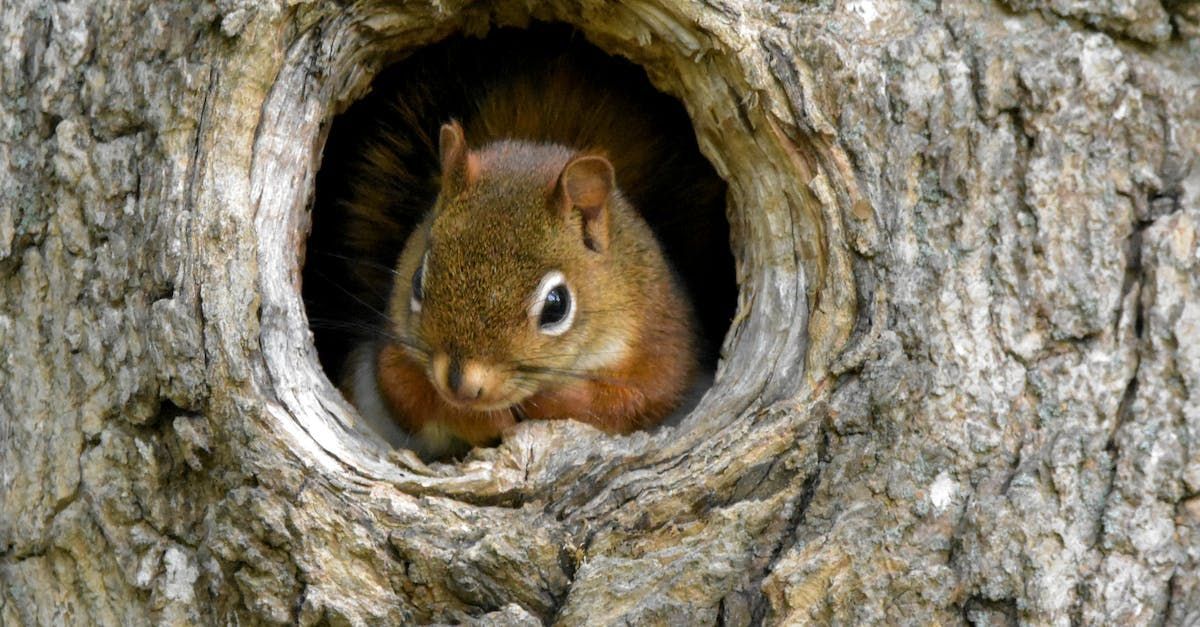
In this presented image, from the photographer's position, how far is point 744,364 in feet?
7.63

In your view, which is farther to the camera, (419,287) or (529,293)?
(419,287)

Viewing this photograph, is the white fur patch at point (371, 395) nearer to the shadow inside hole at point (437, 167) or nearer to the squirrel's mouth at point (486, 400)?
the shadow inside hole at point (437, 167)

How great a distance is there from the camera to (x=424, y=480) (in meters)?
2.17

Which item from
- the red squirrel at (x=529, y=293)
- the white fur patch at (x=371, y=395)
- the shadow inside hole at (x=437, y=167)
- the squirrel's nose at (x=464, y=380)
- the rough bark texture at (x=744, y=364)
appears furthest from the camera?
the shadow inside hole at (x=437, y=167)

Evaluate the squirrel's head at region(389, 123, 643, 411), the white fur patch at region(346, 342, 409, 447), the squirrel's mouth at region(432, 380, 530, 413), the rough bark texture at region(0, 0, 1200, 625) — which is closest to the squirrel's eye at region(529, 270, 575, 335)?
the squirrel's head at region(389, 123, 643, 411)

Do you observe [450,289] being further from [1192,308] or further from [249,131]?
[1192,308]

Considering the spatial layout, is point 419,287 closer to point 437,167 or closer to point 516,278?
point 516,278

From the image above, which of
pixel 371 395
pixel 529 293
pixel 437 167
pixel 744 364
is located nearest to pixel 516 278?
pixel 529 293

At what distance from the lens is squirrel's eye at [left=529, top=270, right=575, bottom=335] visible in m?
2.46

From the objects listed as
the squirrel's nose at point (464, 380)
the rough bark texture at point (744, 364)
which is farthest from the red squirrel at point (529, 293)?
the rough bark texture at point (744, 364)

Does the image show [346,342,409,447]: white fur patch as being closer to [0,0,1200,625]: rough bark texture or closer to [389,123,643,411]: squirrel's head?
[389,123,643,411]: squirrel's head

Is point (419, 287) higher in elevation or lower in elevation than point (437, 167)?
lower

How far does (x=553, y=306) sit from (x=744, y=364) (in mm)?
403

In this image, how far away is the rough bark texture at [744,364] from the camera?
2018 mm
